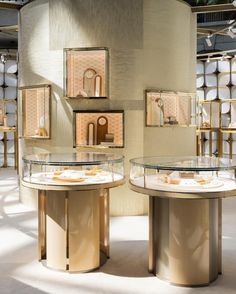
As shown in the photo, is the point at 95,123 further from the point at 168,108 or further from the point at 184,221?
the point at 184,221

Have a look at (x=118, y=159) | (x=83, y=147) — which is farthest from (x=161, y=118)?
(x=118, y=159)

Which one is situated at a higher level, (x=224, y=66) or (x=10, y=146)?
(x=224, y=66)

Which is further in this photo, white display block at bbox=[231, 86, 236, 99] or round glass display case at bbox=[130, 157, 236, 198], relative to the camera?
white display block at bbox=[231, 86, 236, 99]

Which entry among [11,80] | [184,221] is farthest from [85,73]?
[11,80]

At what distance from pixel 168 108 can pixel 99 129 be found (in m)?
1.16

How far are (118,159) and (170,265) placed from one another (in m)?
A: 1.06

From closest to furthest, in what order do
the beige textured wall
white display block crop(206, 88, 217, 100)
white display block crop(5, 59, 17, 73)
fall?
the beige textured wall
white display block crop(206, 88, 217, 100)
white display block crop(5, 59, 17, 73)

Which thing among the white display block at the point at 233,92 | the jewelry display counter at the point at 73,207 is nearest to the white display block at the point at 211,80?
the white display block at the point at 233,92

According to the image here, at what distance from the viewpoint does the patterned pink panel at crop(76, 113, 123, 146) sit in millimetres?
6224

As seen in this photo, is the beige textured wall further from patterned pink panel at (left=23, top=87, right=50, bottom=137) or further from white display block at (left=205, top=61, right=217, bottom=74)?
white display block at (left=205, top=61, right=217, bottom=74)

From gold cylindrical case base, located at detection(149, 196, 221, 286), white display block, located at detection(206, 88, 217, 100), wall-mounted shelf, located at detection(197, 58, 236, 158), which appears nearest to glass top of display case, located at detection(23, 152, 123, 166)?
gold cylindrical case base, located at detection(149, 196, 221, 286)

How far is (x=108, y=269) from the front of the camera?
12.8ft

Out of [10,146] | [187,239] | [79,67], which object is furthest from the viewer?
[10,146]

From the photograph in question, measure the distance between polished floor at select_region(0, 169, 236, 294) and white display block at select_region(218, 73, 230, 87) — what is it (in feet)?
32.3
